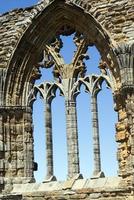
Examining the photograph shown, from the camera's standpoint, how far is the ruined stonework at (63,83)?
10344mm

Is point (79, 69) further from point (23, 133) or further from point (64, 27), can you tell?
point (23, 133)

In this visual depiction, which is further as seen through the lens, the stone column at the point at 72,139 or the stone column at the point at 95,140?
the stone column at the point at 72,139

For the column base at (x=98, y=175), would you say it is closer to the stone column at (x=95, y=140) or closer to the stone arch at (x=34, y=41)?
the stone column at (x=95, y=140)

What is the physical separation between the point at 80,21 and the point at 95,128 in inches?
99.2

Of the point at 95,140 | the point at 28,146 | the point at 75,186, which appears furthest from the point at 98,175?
the point at 28,146

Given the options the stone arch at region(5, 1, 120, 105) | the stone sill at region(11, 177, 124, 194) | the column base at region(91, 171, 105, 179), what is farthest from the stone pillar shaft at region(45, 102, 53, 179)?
the column base at region(91, 171, 105, 179)

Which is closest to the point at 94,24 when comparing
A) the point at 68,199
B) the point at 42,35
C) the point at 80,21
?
the point at 80,21

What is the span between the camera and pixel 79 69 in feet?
38.2

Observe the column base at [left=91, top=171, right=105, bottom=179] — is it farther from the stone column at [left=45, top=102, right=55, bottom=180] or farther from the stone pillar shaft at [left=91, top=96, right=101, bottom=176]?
the stone column at [left=45, top=102, right=55, bottom=180]

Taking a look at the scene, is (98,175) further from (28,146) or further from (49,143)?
(28,146)

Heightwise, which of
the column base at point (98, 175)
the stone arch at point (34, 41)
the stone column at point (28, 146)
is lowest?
the column base at point (98, 175)

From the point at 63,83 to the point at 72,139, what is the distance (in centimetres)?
137

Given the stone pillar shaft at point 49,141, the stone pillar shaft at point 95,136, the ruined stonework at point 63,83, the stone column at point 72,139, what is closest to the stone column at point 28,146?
the ruined stonework at point 63,83

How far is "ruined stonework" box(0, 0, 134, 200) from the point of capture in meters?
10.3
